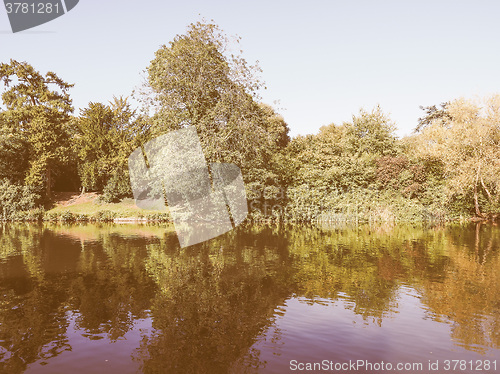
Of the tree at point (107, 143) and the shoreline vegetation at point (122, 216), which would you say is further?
the tree at point (107, 143)

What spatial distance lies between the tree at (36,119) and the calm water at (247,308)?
24692 mm

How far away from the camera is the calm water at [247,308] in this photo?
7.96 meters

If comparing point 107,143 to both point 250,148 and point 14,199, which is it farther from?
point 250,148

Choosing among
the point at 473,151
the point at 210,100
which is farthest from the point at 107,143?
the point at 473,151

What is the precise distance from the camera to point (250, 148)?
111 feet

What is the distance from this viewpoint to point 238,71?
34281 mm

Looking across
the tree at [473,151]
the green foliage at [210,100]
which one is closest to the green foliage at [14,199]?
the green foliage at [210,100]

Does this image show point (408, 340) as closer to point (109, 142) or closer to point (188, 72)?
point (188, 72)

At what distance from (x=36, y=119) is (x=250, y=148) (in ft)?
85.1

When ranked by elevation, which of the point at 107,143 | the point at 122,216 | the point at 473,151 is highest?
the point at 107,143

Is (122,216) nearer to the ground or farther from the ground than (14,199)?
nearer to the ground

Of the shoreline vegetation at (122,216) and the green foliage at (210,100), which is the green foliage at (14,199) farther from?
the green foliage at (210,100)

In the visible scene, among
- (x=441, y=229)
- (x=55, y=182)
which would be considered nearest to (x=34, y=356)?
(x=441, y=229)

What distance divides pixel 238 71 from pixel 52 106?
78.8 ft
